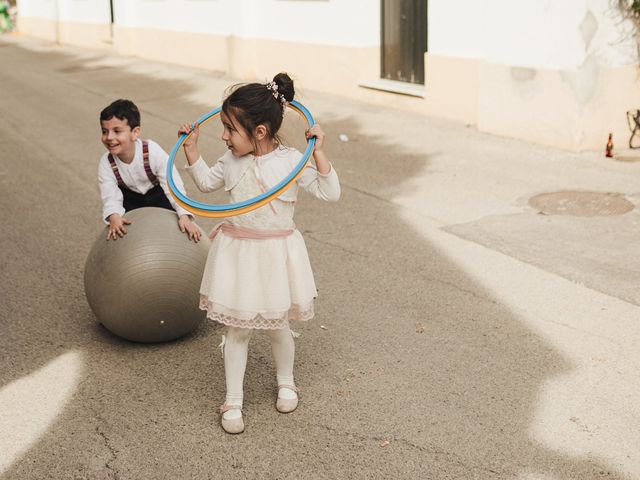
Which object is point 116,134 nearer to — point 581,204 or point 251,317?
point 251,317

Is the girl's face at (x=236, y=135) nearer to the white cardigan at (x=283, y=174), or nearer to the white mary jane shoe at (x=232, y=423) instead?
the white cardigan at (x=283, y=174)

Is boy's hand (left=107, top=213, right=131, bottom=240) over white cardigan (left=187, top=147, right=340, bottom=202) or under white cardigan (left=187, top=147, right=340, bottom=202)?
under

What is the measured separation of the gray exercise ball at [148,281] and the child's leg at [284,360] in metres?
0.82

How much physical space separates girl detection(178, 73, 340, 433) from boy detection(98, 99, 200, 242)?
37.5 inches

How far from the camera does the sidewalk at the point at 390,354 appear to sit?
13.7 feet

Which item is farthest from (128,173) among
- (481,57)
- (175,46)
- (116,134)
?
(175,46)

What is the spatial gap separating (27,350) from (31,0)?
3198 centimetres

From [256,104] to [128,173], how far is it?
5.51 feet

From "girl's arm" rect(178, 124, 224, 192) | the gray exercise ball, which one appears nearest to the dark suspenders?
the gray exercise ball

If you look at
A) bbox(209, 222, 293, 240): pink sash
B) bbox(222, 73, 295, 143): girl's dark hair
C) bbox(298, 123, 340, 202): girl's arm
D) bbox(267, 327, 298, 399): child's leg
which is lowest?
bbox(267, 327, 298, 399): child's leg

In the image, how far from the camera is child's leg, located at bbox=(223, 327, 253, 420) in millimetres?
4500

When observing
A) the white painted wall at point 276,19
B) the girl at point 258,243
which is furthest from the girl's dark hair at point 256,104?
the white painted wall at point 276,19

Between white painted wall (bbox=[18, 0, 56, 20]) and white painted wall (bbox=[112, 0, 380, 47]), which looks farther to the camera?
white painted wall (bbox=[18, 0, 56, 20])

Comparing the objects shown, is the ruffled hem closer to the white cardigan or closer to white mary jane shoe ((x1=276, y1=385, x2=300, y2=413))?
white mary jane shoe ((x1=276, y1=385, x2=300, y2=413))
